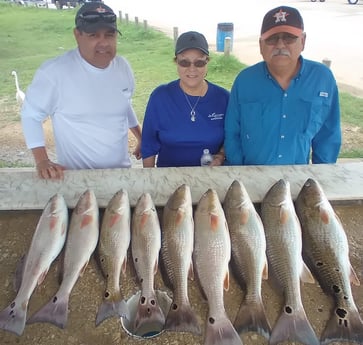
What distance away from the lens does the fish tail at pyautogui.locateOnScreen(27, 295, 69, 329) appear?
66.8 inches

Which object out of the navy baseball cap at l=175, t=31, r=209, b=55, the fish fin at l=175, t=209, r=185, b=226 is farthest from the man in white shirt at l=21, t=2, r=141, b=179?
the fish fin at l=175, t=209, r=185, b=226

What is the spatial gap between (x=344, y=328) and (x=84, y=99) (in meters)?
2.32

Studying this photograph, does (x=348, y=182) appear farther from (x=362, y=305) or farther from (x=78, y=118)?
(x=78, y=118)

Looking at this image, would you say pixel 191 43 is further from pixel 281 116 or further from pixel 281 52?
pixel 281 116

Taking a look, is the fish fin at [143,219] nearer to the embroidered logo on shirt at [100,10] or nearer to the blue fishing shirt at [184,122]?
the blue fishing shirt at [184,122]

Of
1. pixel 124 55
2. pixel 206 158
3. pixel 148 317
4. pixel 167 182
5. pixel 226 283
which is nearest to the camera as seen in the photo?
pixel 148 317

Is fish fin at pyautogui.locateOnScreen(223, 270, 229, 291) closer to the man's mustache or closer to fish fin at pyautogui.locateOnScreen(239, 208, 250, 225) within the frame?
fish fin at pyautogui.locateOnScreen(239, 208, 250, 225)

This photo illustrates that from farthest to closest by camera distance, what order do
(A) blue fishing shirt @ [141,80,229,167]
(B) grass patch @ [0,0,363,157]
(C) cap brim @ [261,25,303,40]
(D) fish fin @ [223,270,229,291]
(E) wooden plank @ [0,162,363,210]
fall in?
(B) grass patch @ [0,0,363,157] < (A) blue fishing shirt @ [141,80,229,167] < (C) cap brim @ [261,25,303,40] < (E) wooden plank @ [0,162,363,210] < (D) fish fin @ [223,270,229,291]

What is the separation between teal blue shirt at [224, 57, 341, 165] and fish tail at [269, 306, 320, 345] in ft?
4.95

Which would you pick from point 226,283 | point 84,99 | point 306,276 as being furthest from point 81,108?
point 306,276

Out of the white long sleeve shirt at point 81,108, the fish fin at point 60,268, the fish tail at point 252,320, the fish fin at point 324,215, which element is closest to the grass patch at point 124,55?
the white long sleeve shirt at point 81,108

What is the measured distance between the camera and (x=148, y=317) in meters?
1.70

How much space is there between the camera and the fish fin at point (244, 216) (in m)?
2.07

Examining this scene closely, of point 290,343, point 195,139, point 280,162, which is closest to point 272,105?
point 280,162
